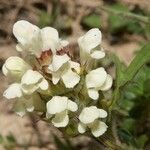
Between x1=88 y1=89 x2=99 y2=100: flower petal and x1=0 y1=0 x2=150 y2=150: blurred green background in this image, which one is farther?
x1=0 y1=0 x2=150 y2=150: blurred green background

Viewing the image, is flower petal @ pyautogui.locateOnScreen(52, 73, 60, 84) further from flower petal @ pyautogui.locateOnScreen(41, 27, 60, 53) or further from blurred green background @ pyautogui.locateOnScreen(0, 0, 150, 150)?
blurred green background @ pyautogui.locateOnScreen(0, 0, 150, 150)

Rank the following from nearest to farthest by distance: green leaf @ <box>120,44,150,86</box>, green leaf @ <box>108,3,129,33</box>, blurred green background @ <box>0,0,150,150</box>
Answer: green leaf @ <box>120,44,150,86</box> → blurred green background @ <box>0,0,150,150</box> → green leaf @ <box>108,3,129,33</box>

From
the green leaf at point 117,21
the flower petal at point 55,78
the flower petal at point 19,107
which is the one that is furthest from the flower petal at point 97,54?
the green leaf at point 117,21

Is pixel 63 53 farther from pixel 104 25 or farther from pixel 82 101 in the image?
pixel 104 25

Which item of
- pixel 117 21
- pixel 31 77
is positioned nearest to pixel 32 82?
pixel 31 77

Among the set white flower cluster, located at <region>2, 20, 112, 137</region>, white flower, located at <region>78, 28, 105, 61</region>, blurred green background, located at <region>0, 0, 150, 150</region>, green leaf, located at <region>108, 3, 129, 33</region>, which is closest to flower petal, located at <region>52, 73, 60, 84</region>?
white flower cluster, located at <region>2, 20, 112, 137</region>

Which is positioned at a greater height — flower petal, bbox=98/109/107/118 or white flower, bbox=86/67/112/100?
white flower, bbox=86/67/112/100

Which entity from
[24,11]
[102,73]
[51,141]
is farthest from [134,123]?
[24,11]

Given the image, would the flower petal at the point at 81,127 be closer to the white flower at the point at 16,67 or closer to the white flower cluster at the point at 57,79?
the white flower cluster at the point at 57,79
